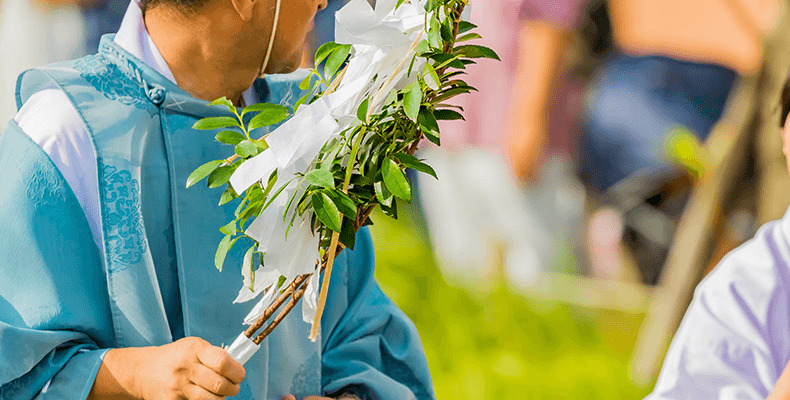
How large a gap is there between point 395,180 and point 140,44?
466 millimetres

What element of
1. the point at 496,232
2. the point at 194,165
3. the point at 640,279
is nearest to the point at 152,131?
the point at 194,165

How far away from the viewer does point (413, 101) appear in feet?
2.50

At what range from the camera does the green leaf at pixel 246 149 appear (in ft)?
2.83

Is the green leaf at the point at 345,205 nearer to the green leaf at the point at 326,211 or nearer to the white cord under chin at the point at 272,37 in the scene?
the green leaf at the point at 326,211

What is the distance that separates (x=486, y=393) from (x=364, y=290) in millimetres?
851

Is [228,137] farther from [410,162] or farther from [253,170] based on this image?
[410,162]

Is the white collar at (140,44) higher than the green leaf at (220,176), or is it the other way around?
the white collar at (140,44)

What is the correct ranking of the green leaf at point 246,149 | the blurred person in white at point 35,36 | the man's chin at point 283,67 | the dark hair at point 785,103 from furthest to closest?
the blurred person in white at point 35,36 → the dark hair at point 785,103 → the man's chin at point 283,67 → the green leaf at point 246,149

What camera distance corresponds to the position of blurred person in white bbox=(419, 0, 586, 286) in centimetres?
191

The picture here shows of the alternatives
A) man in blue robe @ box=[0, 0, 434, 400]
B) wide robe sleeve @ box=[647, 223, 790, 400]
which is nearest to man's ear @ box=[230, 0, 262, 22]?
man in blue robe @ box=[0, 0, 434, 400]

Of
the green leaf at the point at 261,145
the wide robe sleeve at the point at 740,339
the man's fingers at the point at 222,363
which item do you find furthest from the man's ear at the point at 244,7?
the wide robe sleeve at the point at 740,339

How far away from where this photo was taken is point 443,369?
6.55ft

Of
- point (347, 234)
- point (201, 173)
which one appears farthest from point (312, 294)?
point (201, 173)

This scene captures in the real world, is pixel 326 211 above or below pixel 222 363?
above
